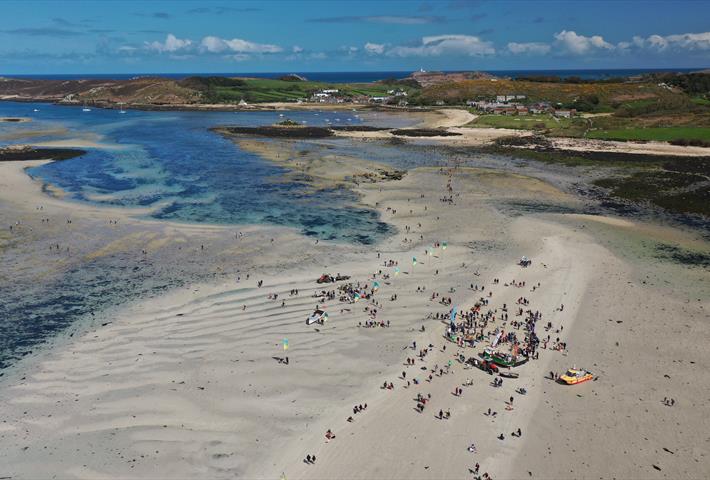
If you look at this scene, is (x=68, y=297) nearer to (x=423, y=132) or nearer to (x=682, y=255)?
(x=682, y=255)

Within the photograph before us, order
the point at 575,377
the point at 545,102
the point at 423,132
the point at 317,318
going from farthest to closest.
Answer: the point at 545,102 < the point at 423,132 < the point at 317,318 < the point at 575,377

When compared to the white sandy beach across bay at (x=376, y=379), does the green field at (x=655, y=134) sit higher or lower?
higher

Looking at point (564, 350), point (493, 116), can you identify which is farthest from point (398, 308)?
point (493, 116)

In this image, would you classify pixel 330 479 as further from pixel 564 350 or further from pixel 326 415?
pixel 564 350

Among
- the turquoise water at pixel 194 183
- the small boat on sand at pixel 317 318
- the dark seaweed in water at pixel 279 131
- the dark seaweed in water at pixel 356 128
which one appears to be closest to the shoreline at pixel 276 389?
the small boat on sand at pixel 317 318

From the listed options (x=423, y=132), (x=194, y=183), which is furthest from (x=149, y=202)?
(x=423, y=132)

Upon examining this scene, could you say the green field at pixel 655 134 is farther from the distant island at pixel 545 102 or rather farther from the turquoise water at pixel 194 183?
the turquoise water at pixel 194 183
